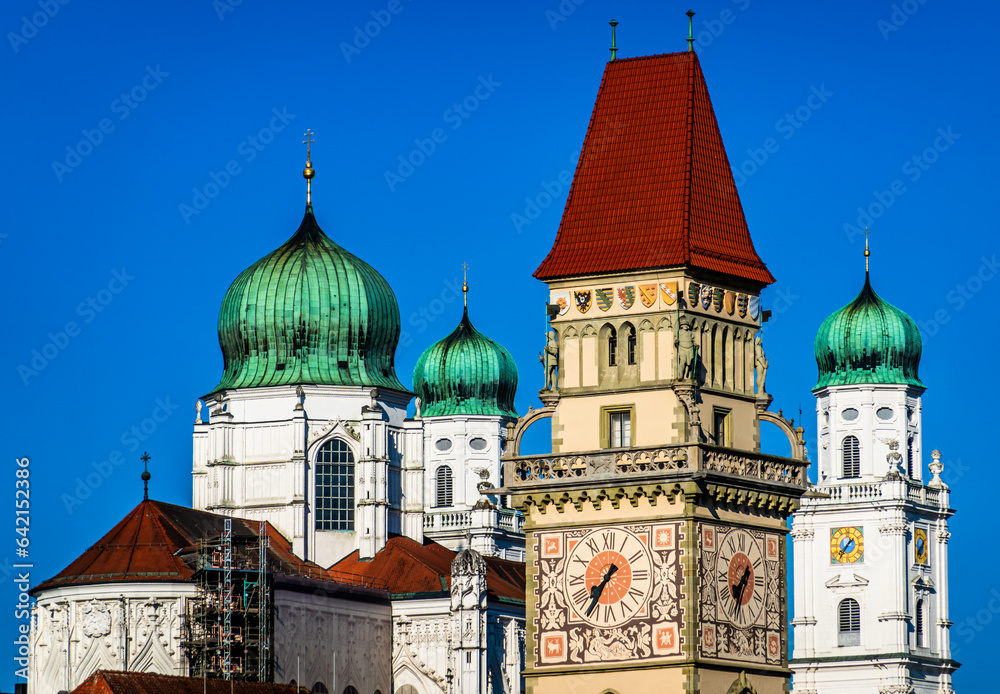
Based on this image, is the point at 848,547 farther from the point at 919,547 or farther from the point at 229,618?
the point at 229,618

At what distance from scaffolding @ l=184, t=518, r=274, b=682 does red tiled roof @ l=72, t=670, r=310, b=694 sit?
9.05 meters

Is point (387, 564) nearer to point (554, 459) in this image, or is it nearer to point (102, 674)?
point (102, 674)

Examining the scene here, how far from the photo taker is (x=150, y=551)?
9569 cm

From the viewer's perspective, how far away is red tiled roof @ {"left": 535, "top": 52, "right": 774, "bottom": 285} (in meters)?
53.7

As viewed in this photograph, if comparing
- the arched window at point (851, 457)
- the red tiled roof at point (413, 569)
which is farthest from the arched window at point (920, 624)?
the red tiled roof at point (413, 569)

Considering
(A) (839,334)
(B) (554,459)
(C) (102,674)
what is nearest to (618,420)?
(B) (554,459)

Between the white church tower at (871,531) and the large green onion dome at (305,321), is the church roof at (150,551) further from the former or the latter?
the white church tower at (871,531)

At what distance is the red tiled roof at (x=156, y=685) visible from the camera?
7412 centimetres

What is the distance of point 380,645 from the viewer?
102562 millimetres

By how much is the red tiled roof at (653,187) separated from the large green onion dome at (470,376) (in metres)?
73.6

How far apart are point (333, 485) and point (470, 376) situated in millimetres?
23580

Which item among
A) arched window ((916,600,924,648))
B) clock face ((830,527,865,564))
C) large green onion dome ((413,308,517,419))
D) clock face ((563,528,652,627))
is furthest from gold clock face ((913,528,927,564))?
clock face ((563,528,652,627))

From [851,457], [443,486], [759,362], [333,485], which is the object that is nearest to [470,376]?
[443,486]

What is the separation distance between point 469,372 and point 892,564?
22352 mm
